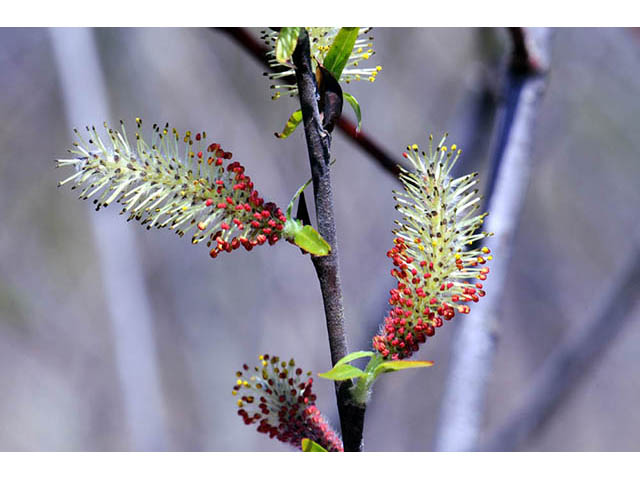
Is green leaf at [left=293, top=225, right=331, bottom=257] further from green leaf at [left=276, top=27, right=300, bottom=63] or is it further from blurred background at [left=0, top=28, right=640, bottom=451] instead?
blurred background at [left=0, top=28, right=640, bottom=451]

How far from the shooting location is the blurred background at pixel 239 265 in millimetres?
2277

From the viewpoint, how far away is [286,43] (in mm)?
440

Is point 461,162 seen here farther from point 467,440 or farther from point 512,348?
point 512,348

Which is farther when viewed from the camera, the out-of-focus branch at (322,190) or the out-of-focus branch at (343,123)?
the out-of-focus branch at (343,123)

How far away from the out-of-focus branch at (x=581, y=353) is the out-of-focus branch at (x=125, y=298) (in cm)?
114

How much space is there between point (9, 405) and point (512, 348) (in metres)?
2.25

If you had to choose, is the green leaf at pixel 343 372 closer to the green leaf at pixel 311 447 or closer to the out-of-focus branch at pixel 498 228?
the green leaf at pixel 311 447

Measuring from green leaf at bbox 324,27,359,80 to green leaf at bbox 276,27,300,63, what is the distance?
1.9 inches

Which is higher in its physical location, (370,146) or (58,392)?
(370,146)

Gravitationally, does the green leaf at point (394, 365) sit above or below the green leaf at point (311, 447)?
above

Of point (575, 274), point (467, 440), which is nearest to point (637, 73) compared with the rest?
point (575, 274)

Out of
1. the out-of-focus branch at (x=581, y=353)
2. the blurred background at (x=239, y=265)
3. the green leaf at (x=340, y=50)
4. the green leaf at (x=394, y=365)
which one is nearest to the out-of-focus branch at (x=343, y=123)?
the green leaf at (x=340, y=50)

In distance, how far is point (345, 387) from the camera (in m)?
0.49

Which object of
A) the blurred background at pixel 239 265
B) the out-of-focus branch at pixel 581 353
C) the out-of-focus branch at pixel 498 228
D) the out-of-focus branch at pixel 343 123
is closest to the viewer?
the out-of-focus branch at pixel 343 123
